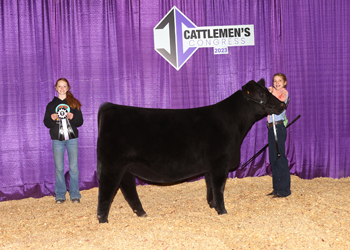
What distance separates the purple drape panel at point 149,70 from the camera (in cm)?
498

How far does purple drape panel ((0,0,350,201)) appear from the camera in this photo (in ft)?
16.3

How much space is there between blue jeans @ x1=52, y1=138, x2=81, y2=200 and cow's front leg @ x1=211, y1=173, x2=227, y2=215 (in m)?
2.23

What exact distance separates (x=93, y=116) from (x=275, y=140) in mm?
2861

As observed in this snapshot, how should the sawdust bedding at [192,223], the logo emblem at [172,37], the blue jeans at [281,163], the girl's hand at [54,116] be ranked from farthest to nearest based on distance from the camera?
the logo emblem at [172,37] → the girl's hand at [54,116] → the blue jeans at [281,163] → the sawdust bedding at [192,223]

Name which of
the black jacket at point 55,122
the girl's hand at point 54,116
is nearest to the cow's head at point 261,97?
the black jacket at point 55,122

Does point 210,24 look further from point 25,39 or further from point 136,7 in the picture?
point 25,39

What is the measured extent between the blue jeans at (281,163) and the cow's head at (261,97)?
0.70 m

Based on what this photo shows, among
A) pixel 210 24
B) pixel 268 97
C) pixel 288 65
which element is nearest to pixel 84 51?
pixel 210 24

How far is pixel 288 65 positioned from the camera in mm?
5438

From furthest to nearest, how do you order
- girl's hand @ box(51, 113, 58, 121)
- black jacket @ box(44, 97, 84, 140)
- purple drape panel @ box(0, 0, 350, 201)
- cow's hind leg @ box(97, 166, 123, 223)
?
1. purple drape panel @ box(0, 0, 350, 201)
2. black jacket @ box(44, 97, 84, 140)
3. girl's hand @ box(51, 113, 58, 121)
4. cow's hind leg @ box(97, 166, 123, 223)

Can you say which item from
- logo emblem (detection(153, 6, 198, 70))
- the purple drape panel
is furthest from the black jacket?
logo emblem (detection(153, 6, 198, 70))

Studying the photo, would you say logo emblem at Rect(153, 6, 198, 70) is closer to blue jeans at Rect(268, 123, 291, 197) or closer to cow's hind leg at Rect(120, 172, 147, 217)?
blue jeans at Rect(268, 123, 291, 197)

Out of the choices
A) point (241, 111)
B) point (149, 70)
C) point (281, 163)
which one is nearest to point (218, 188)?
point (241, 111)

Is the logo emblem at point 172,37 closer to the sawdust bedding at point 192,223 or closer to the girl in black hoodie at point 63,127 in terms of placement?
the girl in black hoodie at point 63,127
